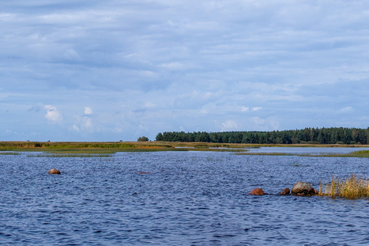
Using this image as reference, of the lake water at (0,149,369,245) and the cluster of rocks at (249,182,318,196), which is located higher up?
the cluster of rocks at (249,182,318,196)

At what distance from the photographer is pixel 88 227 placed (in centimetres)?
2488

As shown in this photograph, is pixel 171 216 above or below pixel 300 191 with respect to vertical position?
below

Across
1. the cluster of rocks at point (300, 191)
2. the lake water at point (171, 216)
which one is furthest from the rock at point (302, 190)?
the lake water at point (171, 216)

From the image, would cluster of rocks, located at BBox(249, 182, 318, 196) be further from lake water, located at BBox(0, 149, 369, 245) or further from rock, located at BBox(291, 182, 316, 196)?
lake water, located at BBox(0, 149, 369, 245)

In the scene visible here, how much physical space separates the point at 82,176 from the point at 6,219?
28505 mm

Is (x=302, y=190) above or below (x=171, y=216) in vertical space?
above

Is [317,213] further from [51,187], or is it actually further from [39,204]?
[51,187]

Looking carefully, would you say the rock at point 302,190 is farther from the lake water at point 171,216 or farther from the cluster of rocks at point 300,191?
the lake water at point 171,216

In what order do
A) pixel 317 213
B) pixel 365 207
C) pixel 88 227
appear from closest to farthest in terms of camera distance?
1. pixel 88 227
2. pixel 317 213
3. pixel 365 207

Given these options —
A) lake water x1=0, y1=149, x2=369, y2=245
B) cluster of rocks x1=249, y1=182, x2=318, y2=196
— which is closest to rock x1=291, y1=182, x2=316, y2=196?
cluster of rocks x1=249, y1=182, x2=318, y2=196

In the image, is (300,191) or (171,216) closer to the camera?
(171,216)

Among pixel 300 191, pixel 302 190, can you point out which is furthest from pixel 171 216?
pixel 302 190

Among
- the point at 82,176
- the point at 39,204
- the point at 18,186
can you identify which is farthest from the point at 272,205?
the point at 82,176

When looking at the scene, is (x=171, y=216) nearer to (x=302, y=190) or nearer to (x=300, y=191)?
(x=300, y=191)
